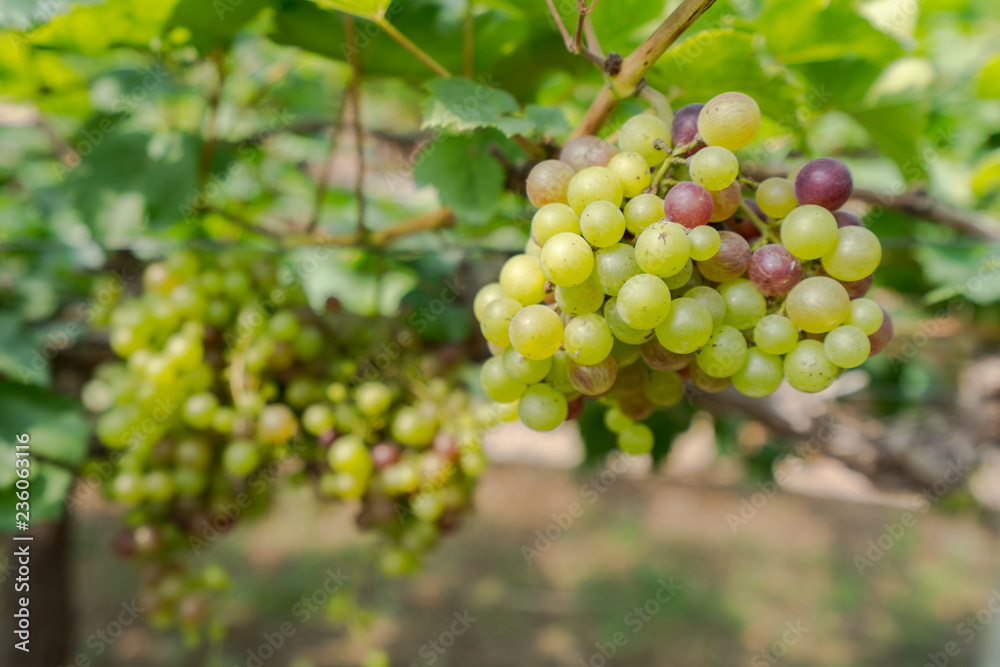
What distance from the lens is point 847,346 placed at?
1.42ft

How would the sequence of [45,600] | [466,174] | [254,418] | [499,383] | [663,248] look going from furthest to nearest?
[45,600], [254,418], [466,174], [499,383], [663,248]

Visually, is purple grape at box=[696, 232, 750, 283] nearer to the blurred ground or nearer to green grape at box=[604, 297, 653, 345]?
green grape at box=[604, 297, 653, 345]

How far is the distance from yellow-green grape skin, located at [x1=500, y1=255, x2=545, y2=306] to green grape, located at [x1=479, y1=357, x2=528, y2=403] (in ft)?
0.20

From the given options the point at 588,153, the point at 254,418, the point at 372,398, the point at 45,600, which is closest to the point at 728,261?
the point at 588,153

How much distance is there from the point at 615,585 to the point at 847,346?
2.74 m

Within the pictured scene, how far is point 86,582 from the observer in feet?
8.85

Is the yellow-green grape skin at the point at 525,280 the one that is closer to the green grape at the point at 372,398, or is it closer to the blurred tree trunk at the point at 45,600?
the green grape at the point at 372,398

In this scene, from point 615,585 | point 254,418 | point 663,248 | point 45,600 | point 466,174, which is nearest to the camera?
point 663,248

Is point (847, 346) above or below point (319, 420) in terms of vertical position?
above

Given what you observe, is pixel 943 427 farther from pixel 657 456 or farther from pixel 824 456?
pixel 657 456

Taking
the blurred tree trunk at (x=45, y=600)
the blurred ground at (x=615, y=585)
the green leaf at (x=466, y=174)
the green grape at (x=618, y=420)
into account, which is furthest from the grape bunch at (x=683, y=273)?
the blurred ground at (x=615, y=585)

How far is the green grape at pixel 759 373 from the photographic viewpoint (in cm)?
46

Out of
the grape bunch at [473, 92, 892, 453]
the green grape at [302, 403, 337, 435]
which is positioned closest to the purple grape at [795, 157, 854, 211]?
the grape bunch at [473, 92, 892, 453]

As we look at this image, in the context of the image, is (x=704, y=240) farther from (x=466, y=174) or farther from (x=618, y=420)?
(x=466, y=174)
